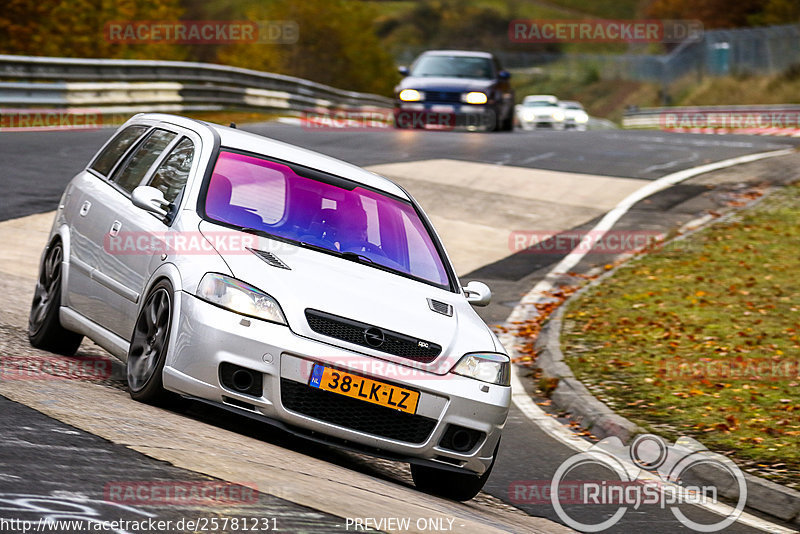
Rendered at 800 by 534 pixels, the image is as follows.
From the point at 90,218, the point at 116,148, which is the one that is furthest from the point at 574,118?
the point at 90,218

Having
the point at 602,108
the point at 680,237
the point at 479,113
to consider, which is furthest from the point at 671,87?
the point at 680,237

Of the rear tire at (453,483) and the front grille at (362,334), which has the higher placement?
the front grille at (362,334)

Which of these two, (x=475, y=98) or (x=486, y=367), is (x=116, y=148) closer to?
(x=486, y=367)

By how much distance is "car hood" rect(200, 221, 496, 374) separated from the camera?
6.04 metres

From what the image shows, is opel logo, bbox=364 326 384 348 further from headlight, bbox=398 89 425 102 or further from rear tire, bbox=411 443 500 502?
headlight, bbox=398 89 425 102

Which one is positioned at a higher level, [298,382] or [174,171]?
[174,171]

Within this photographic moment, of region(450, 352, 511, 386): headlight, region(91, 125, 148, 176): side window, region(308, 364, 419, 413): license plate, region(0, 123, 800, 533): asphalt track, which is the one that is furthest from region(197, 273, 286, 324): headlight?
region(91, 125, 148, 176): side window

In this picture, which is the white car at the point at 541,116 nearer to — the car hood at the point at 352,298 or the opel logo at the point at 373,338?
the car hood at the point at 352,298

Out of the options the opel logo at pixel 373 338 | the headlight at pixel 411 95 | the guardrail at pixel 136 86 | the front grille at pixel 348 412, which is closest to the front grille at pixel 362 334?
the opel logo at pixel 373 338

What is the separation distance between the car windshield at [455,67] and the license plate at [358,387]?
21059 mm

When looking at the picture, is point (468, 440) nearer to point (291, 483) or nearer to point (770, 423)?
point (291, 483)

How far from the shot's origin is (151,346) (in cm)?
641

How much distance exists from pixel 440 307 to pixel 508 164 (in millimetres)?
14260

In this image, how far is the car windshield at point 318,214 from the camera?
6977 millimetres
